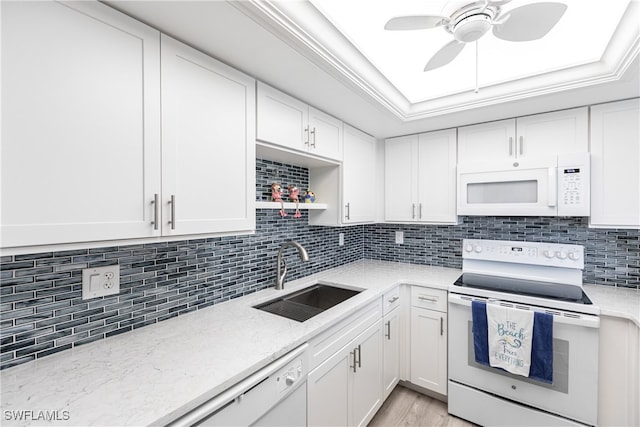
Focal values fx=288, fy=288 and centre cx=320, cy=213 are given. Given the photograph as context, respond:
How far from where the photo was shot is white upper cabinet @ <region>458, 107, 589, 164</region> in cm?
200

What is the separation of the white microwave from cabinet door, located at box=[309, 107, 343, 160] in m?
1.05

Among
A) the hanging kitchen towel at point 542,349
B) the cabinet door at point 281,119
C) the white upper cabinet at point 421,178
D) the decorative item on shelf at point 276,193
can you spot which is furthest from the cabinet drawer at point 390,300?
the cabinet door at point 281,119

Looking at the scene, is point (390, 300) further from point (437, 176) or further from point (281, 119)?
point (281, 119)

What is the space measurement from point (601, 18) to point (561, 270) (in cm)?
163

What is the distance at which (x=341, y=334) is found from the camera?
1.61 meters

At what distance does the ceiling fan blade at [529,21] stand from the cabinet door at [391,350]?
1.79 metres

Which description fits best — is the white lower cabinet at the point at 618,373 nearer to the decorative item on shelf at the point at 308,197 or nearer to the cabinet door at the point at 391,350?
the cabinet door at the point at 391,350

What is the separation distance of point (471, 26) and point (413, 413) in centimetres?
244

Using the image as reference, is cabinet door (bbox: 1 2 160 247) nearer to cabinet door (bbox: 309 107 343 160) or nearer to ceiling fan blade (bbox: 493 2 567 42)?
cabinet door (bbox: 309 107 343 160)

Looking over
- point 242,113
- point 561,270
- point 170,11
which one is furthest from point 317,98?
point 561,270

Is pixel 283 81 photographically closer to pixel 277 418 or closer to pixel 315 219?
pixel 315 219

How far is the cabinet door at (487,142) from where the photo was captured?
2.22 m

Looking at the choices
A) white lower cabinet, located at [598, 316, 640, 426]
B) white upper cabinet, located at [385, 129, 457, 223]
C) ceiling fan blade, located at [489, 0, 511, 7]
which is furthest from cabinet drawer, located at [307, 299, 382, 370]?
ceiling fan blade, located at [489, 0, 511, 7]

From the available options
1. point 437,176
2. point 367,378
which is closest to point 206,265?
point 367,378
